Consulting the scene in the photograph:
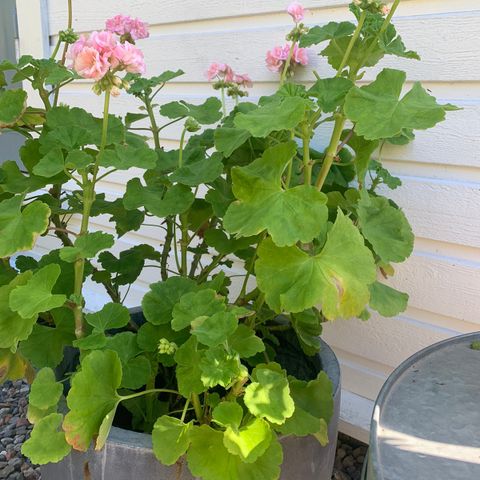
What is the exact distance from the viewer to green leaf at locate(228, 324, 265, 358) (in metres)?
0.96

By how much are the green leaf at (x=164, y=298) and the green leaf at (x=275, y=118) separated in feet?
1.15

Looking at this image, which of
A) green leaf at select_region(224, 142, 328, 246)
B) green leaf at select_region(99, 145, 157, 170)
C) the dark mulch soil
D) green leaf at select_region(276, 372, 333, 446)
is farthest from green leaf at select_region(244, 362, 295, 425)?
the dark mulch soil

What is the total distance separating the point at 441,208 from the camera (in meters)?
1.46

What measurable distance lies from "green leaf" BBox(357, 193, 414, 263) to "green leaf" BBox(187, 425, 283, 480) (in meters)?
0.40

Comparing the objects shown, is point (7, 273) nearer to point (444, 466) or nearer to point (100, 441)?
point (100, 441)

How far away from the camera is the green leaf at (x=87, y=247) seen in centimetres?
100

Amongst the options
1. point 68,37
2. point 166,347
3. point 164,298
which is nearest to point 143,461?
point 166,347

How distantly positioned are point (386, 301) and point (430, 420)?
0.92ft

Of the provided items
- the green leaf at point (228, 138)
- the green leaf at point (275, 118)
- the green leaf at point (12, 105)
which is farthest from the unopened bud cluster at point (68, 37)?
the green leaf at point (275, 118)

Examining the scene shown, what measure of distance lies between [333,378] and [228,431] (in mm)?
344

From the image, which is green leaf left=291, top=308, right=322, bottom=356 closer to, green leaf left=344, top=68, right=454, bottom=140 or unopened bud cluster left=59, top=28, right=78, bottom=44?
green leaf left=344, top=68, right=454, bottom=140

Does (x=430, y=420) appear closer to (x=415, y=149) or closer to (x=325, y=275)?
(x=325, y=275)

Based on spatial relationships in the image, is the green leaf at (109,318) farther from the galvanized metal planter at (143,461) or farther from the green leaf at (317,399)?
the green leaf at (317,399)

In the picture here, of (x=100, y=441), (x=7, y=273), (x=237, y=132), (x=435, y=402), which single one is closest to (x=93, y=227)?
(x=7, y=273)
